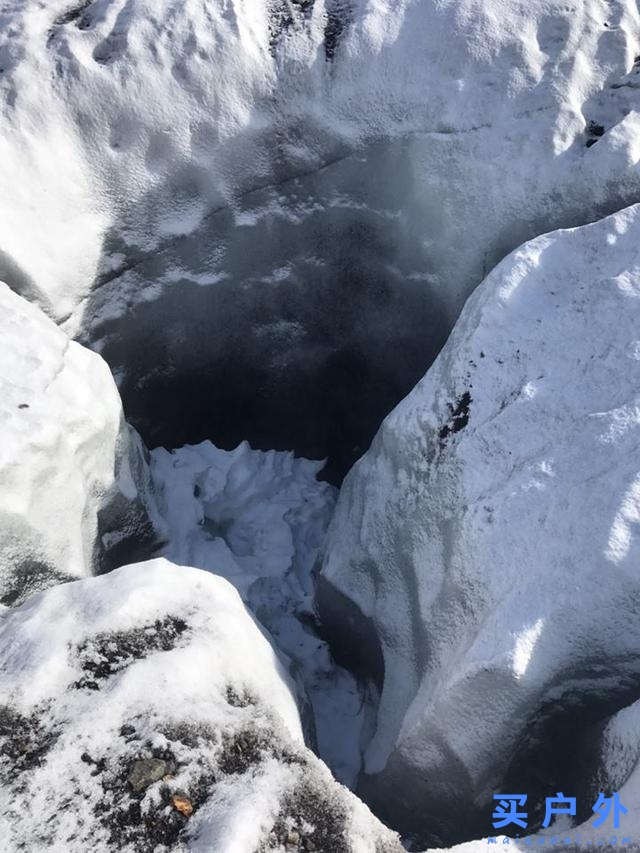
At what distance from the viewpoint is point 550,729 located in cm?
142

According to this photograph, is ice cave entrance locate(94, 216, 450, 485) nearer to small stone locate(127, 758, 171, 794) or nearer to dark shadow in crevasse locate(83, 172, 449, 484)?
dark shadow in crevasse locate(83, 172, 449, 484)

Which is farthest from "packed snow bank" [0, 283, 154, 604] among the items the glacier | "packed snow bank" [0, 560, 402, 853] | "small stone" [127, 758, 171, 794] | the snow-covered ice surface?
"small stone" [127, 758, 171, 794]

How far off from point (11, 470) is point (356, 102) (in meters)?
1.13

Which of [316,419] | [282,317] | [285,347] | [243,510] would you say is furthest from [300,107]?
[243,510]

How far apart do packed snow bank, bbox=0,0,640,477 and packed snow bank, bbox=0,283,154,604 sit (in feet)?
0.76

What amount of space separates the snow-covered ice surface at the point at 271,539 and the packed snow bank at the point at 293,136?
0.51m

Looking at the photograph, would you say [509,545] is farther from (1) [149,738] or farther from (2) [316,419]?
(2) [316,419]

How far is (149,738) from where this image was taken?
1.19 m

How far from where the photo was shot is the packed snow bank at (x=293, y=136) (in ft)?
5.98

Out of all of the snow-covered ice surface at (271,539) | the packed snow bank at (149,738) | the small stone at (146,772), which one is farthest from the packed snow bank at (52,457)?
the small stone at (146,772)

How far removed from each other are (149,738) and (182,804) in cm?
11

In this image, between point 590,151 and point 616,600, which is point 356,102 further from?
point 616,600

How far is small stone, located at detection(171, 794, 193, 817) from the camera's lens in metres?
1.12

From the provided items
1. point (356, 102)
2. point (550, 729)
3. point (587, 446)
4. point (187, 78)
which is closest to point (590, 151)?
point (356, 102)
